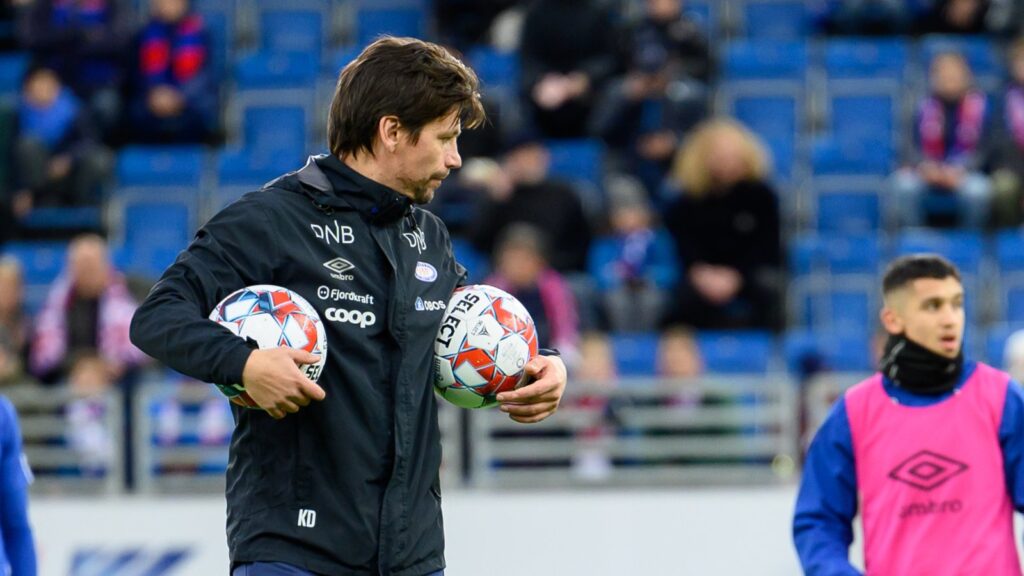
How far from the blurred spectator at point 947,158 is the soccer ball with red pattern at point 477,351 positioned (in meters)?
7.44

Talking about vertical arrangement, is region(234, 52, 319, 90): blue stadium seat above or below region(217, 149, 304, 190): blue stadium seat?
above

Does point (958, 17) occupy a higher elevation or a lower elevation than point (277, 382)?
higher

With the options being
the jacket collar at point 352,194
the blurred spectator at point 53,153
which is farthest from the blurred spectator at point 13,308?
the jacket collar at point 352,194

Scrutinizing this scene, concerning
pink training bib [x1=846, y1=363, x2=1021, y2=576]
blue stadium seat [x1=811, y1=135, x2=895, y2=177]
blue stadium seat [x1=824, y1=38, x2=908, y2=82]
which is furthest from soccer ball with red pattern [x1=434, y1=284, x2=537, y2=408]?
blue stadium seat [x1=824, y1=38, x2=908, y2=82]

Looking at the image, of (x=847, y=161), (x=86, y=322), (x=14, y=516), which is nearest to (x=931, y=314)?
(x=14, y=516)

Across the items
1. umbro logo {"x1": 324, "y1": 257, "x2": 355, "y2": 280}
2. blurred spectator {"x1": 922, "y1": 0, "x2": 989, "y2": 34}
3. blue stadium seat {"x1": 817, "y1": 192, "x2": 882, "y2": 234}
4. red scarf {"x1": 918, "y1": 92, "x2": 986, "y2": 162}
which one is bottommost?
umbro logo {"x1": 324, "y1": 257, "x2": 355, "y2": 280}

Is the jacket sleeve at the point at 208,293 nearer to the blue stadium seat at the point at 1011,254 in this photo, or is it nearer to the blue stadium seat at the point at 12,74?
the blue stadium seat at the point at 1011,254

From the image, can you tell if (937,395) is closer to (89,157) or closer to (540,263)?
(540,263)

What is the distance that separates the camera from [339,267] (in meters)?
3.93

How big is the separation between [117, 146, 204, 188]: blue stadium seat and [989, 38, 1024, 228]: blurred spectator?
5.44 meters

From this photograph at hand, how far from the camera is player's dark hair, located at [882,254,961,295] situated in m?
5.54

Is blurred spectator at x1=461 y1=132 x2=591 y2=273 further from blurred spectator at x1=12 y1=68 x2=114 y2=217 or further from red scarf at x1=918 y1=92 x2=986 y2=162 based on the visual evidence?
blurred spectator at x1=12 y1=68 x2=114 y2=217

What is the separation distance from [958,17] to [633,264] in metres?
3.63

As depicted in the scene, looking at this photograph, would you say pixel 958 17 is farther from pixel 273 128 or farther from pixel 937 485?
pixel 937 485
